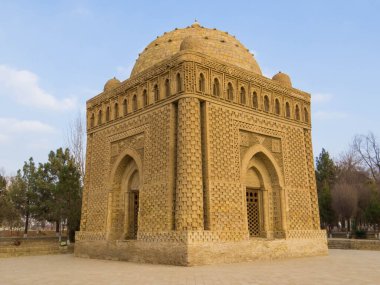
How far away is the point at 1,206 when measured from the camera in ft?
88.7

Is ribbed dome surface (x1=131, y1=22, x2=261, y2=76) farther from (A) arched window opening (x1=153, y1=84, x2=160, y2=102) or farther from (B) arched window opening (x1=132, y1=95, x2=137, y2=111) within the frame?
(A) arched window opening (x1=153, y1=84, x2=160, y2=102)

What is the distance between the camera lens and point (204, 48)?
47.6ft

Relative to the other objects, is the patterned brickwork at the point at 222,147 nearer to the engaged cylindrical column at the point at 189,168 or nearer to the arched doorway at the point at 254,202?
the engaged cylindrical column at the point at 189,168

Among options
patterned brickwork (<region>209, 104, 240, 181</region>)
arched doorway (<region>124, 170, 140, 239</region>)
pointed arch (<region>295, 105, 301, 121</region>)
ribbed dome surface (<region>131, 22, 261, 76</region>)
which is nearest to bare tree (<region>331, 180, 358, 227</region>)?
pointed arch (<region>295, 105, 301, 121</region>)

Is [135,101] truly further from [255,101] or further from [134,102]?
[255,101]

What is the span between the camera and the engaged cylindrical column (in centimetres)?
1076

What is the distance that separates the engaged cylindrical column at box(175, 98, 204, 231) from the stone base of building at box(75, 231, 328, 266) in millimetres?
720

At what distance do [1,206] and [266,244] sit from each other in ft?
71.8

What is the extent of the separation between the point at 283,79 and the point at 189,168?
23.6ft

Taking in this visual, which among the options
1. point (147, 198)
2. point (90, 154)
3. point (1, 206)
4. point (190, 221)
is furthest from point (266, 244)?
point (1, 206)

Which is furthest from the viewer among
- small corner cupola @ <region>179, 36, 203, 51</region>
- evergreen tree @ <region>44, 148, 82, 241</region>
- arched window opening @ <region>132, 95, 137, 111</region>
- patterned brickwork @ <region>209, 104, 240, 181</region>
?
evergreen tree @ <region>44, 148, 82, 241</region>

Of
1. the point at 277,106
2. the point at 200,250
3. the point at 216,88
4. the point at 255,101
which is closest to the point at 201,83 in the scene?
the point at 216,88

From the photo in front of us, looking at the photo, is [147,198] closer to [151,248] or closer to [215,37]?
[151,248]

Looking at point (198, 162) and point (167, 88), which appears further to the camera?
point (167, 88)
